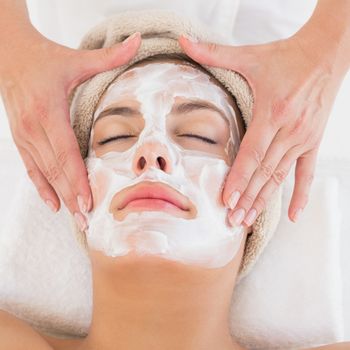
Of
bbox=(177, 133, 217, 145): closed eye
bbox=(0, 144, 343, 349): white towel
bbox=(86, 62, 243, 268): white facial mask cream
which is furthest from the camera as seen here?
bbox=(0, 144, 343, 349): white towel

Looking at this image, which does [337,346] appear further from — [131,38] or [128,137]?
[131,38]

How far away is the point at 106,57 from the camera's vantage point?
1.37m

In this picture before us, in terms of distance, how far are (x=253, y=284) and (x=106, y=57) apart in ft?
1.90

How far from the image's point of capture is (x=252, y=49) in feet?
4.51

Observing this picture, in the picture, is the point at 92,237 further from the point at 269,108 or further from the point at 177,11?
the point at 177,11

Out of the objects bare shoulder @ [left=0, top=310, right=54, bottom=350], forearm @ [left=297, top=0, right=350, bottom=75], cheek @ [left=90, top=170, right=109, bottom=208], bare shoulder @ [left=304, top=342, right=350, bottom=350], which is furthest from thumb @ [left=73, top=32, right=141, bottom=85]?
bare shoulder @ [left=304, top=342, right=350, bottom=350]

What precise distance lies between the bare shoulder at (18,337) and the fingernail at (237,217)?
43 cm

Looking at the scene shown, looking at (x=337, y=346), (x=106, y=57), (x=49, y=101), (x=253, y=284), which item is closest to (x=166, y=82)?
(x=106, y=57)

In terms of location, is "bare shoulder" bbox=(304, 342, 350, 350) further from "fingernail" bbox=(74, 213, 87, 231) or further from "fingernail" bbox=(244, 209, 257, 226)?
"fingernail" bbox=(74, 213, 87, 231)

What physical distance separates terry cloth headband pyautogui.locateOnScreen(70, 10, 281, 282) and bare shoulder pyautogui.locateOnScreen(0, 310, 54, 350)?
0.36m

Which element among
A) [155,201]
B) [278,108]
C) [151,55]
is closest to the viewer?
[155,201]

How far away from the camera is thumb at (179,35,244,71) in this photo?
4.48 feet

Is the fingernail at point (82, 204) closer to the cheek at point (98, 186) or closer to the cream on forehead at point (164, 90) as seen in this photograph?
the cheek at point (98, 186)

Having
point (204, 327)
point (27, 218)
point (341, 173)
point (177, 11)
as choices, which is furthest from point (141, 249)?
point (341, 173)
